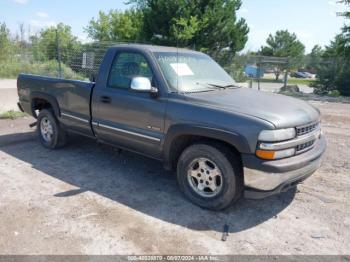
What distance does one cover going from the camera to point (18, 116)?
8828mm

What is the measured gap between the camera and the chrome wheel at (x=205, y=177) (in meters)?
3.69

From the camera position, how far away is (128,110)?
169 inches

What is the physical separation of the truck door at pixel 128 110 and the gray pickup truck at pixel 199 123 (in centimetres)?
1

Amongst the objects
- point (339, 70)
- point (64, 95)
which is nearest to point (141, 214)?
point (64, 95)

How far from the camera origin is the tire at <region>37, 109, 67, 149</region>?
5.75m

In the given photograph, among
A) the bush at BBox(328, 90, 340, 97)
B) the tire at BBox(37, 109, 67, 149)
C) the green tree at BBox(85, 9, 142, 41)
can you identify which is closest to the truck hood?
the tire at BBox(37, 109, 67, 149)

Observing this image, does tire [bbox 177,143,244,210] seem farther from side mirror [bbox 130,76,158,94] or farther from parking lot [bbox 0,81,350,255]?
side mirror [bbox 130,76,158,94]

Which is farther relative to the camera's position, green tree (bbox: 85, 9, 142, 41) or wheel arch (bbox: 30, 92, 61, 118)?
green tree (bbox: 85, 9, 142, 41)

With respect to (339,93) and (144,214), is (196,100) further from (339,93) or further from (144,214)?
(339,93)

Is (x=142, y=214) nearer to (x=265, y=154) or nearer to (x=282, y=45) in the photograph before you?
(x=265, y=154)

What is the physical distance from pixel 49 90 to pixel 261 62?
14.7 meters

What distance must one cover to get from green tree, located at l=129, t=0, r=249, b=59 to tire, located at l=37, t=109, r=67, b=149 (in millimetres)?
13909

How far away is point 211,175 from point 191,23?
17.4m

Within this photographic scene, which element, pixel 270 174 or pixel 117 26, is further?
pixel 117 26
